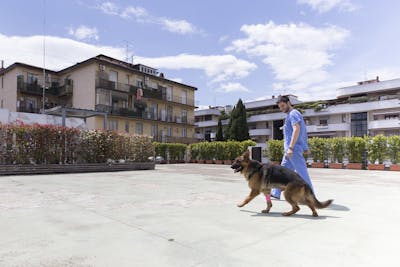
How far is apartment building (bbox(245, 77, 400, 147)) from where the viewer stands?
39.8 meters

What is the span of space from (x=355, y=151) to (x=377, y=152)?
1454mm

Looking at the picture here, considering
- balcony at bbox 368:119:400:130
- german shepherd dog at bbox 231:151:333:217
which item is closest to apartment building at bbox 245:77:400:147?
balcony at bbox 368:119:400:130

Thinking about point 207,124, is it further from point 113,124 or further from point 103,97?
point 103,97

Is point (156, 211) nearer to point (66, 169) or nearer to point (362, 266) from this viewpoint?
point (362, 266)

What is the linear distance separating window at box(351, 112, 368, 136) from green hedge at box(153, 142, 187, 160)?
25.5m

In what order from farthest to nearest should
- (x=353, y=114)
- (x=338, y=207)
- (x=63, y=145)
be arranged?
(x=353, y=114)
(x=63, y=145)
(x=338, y=207)

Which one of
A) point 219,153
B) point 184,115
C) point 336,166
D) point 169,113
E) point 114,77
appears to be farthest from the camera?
point 184,115

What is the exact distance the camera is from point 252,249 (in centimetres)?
322

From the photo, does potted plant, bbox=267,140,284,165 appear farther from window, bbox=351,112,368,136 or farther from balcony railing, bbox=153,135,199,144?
window, bbox=351,112,368,136

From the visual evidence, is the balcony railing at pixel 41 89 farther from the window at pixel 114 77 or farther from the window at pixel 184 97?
the window at pixel 184 97

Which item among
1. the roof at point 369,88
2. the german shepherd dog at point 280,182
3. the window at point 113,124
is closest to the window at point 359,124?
the roof at point 369,88

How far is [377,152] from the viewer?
20.6m

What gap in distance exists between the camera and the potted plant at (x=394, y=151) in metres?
19.6

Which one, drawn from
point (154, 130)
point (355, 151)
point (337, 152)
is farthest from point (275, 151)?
point (154, 130)
